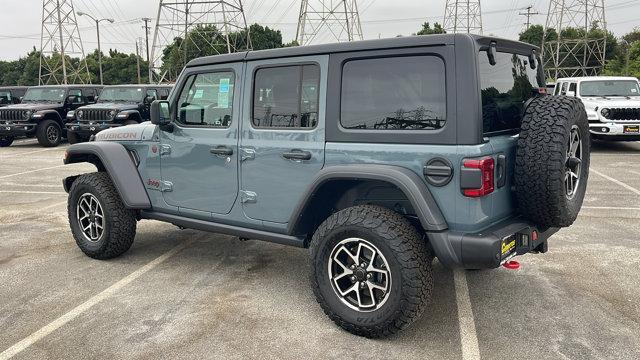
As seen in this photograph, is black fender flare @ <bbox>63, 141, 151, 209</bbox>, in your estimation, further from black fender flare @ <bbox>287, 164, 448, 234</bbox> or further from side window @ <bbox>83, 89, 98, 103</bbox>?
side window @ <bbox>83, 89, 98, 103</bbox>

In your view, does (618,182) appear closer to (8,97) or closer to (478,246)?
(478,246)

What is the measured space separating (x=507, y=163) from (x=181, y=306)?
2560 millimetres

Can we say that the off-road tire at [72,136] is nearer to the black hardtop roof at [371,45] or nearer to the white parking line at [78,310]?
the white parking line at [78,310]

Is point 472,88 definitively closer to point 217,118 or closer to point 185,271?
point 217,118

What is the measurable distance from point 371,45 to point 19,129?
15.3 meters

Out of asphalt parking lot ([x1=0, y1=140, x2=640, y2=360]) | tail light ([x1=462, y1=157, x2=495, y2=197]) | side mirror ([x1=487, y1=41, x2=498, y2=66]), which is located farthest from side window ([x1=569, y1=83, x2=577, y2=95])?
tail light ([x1=462, y1=157, x2=495, y2=197])

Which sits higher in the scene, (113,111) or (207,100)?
(113,111)

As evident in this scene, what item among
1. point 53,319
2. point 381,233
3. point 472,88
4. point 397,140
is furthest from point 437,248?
point 53,319

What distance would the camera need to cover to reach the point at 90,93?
17.4 metres

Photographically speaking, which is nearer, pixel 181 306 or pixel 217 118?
pixel 181 306

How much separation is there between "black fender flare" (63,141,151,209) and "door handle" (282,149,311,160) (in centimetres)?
173

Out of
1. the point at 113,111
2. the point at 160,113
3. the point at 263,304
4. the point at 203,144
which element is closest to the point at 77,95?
the point at 113,111

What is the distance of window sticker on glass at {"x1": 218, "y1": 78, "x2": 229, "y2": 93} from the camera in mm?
4254

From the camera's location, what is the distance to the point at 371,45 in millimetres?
3428
